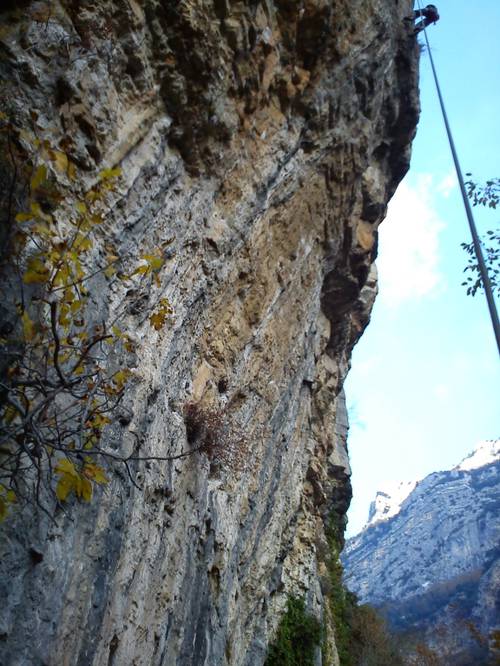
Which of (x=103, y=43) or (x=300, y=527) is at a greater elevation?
(x=103, y=43)

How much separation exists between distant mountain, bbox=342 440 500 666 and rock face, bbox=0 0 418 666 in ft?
129

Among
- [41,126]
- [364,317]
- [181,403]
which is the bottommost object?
[181,403]

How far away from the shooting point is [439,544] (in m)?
66.6

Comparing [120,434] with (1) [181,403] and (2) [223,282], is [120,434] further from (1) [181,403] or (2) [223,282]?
(2) [223,282]

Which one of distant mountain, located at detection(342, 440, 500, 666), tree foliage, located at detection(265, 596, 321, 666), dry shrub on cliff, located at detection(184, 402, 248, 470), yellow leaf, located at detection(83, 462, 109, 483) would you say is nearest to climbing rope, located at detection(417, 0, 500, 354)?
yellow leaf, located at detection(83, 462, 109, 483)

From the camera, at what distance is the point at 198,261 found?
5.88 meters

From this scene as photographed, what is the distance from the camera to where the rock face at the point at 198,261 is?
12.3 ft

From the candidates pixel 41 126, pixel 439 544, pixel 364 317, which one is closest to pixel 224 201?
pixel 41 126

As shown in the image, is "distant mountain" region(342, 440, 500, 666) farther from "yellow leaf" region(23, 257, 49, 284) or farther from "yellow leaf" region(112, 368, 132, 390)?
"yellow leaf" region(23, 257, 49, 284)

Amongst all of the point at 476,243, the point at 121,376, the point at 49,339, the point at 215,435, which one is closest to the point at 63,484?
the point at 121,376

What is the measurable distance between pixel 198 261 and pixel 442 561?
69.8 m

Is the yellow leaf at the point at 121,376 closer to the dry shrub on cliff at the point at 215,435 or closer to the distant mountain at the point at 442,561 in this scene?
the dry shrub on cliff at the point at 215,435

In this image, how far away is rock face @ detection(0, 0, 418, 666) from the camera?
374 centimetres

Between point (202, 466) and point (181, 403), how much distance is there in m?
0.81
